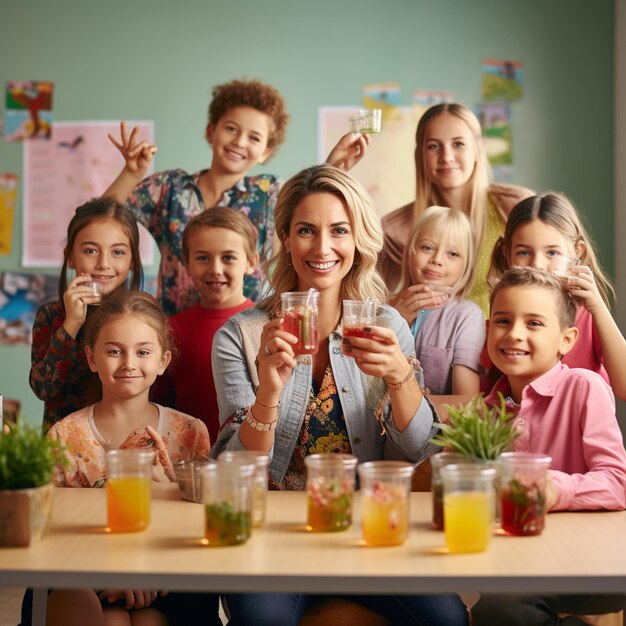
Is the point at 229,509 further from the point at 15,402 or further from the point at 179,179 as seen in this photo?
the point at 15,402

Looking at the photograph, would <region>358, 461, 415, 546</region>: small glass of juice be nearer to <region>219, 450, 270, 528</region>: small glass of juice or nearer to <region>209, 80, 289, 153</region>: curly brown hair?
<region>219, 450, 270, 528</region>: small glass of juice

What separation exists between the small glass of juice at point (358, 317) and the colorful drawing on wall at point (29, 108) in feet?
11.6

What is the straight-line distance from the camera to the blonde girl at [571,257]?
2.77m

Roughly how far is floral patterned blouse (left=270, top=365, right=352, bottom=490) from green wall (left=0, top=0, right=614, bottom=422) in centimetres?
276

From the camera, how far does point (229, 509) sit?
1.74m

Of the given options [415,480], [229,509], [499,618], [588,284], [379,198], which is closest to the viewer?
[229,509]

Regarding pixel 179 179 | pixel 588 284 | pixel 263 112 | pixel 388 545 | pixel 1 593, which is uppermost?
pixel 263 112

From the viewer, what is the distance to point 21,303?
5227 millimetres

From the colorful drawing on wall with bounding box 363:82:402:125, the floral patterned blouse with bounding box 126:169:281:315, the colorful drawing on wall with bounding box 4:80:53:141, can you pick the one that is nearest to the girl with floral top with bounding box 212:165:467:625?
the floral patterned blouse with bounding box 126:169:281:315

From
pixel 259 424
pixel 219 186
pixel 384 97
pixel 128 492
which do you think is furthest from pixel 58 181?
pixel 128 492

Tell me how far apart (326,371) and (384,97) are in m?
2.86

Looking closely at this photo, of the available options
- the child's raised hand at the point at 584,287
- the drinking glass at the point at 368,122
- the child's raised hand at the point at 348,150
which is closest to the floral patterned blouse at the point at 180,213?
the child's raised hand at the point at 348,150

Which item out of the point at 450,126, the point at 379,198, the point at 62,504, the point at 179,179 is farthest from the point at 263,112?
the point at 62,504

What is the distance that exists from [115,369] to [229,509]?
1.19m
